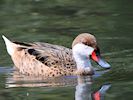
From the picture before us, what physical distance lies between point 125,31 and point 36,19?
2863 millimetres

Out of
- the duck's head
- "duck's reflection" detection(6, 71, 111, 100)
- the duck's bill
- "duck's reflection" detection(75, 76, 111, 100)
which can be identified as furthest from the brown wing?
"duck's reflection" detection(75, 76, 111, 100)

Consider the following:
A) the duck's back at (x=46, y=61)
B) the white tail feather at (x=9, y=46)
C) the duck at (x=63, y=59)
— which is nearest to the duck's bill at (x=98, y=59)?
the duck at (x=63, y=59)

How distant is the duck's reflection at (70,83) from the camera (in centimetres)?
1288

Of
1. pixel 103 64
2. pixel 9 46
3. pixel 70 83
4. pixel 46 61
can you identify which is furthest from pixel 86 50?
pixel 9 46

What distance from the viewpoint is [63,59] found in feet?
48.4

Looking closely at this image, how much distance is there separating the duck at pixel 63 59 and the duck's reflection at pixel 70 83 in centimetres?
23

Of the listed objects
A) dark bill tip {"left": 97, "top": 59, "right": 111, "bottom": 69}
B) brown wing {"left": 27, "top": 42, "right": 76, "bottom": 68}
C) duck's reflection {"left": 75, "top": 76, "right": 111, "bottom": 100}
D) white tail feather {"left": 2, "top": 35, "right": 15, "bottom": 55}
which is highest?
white tail feather {"left": 2, "top": 35, "right": 15, "bottom": 55}

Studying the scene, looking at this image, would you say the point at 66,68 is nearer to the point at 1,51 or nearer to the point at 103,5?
the point at 1,51

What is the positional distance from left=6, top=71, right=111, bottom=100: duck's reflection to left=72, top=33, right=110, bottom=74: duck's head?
0.38 m

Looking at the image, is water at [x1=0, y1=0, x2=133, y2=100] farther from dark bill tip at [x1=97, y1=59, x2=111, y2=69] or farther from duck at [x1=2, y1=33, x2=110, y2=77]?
duck at [x1=2, y1=33, x2=110, y2=77]

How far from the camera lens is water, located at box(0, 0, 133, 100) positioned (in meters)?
13.2

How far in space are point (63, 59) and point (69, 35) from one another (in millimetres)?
2708

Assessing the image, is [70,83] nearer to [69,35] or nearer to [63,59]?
[63,59]

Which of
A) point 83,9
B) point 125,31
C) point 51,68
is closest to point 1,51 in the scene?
point 51,68
